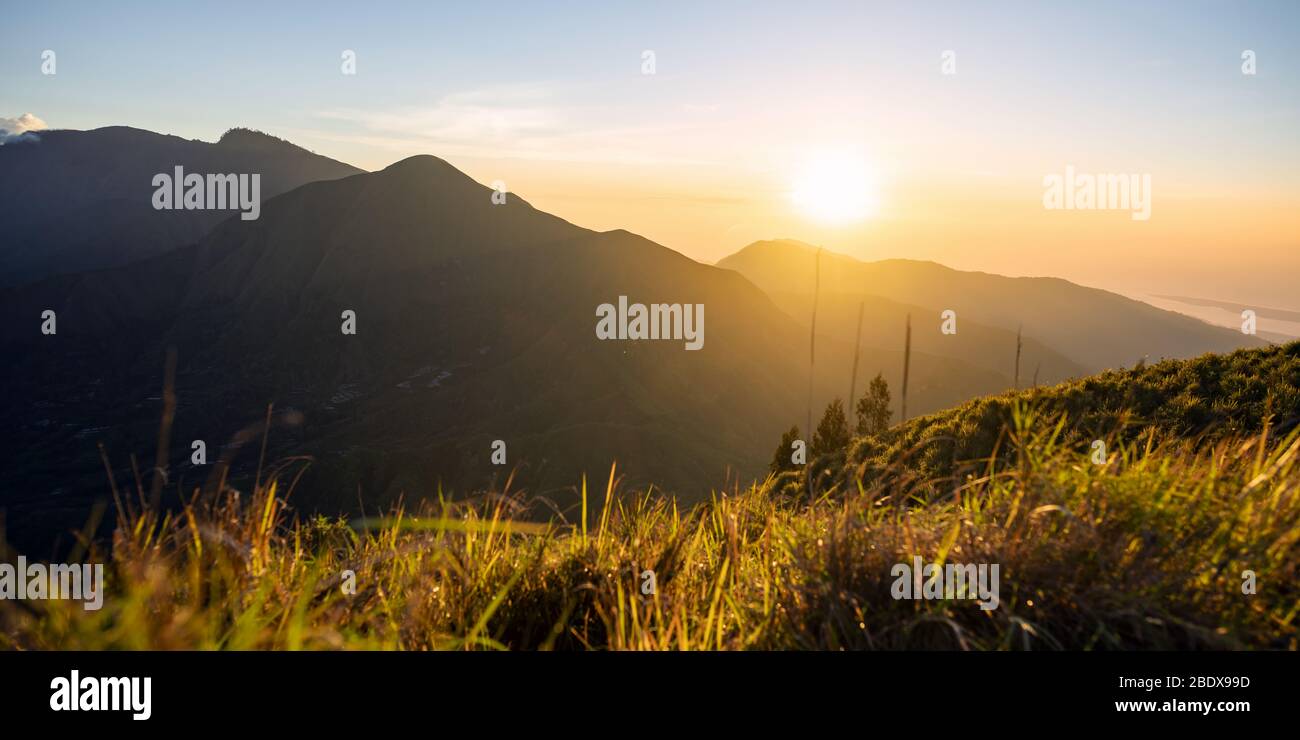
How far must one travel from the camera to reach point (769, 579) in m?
3.27

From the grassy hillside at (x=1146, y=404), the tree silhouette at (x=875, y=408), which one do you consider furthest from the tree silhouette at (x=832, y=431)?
the grassy hillside at (x=1146, y=404)

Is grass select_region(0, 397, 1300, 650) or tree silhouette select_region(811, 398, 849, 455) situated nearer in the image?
grass select_region(0, 397, 1300, 650)

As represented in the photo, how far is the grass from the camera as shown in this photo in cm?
254

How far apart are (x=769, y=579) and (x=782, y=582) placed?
0.18 m

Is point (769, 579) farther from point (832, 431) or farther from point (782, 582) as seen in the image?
point (832, 431)

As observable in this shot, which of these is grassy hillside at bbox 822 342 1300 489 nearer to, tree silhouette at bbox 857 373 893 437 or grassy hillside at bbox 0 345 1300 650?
grassy hillside at bbox 0 345 1300 650

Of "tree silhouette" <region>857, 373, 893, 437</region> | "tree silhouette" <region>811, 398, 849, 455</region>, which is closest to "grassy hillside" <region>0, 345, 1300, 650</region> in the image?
"tree silhouette" <region>811, 398, 849, 455</region>

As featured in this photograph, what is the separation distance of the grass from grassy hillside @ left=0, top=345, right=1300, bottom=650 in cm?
1

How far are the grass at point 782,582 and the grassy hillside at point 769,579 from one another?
1 centimetres

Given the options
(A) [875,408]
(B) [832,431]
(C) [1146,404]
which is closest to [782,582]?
(C) [1146,404]

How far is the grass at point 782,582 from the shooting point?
2.54 m
